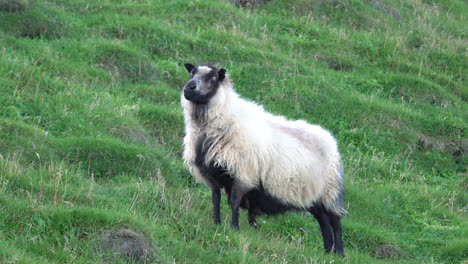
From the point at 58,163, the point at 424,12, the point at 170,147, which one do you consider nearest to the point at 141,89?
the point at 170,147

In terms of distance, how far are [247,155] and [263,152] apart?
0.24 m

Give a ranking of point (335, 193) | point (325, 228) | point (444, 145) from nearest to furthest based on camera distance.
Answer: point (335, 193)
point (325, 228)
point (444, 145)

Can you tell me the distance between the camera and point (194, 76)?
1040 centimetres

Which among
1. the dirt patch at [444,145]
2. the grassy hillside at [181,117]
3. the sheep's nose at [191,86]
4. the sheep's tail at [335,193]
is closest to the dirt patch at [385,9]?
the grassy hillside at [181,117]

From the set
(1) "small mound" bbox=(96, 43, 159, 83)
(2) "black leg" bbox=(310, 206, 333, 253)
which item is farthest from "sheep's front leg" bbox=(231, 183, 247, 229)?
(1) "small mound" bbox=(96, 43, 159, 83)

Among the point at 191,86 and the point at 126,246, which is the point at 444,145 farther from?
the point at 126,246

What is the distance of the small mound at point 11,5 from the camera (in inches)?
602

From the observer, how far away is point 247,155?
33.2 feet

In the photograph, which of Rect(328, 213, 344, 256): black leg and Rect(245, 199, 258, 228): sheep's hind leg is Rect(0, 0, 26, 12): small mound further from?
Rect(328, 213, 344, 256): black leg

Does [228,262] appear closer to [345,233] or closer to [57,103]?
[345,233]

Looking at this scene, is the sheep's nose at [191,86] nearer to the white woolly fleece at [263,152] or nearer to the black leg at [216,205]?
the white woolly fleece at [263,152]

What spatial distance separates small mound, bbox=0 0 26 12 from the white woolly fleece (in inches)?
244

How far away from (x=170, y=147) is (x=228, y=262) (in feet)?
15.0

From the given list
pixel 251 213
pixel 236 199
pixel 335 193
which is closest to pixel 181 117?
pixel 251 213
